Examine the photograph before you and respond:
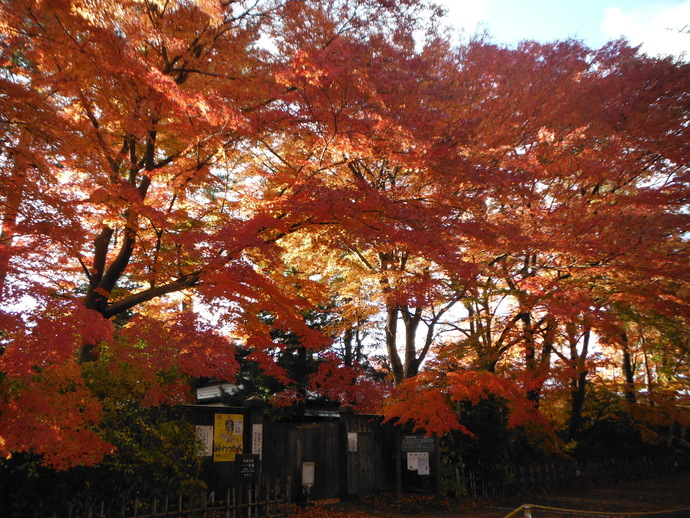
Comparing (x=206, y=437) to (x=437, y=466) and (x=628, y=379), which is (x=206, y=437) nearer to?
(x=437, y=466)

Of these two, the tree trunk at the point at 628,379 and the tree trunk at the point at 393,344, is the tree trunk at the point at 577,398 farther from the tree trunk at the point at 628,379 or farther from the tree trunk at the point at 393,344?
the tree trunk at the point at 393,344

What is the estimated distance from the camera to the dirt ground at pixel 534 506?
10750 millimetres

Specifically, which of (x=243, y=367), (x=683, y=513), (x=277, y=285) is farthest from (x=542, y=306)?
(x=243, y=367)

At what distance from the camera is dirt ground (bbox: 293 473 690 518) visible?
10.8 meters

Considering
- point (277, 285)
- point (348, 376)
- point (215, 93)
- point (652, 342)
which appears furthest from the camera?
point (652, 342)

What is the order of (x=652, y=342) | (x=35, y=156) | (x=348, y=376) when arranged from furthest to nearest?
(x=652, y=342) < (x=348, y=376) < (x=35, y=156)

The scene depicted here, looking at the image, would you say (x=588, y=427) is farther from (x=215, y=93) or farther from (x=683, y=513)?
(x=215, y=93)

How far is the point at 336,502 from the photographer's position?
476 inches

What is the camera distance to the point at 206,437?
9.66 m

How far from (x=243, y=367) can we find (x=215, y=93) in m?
13.8

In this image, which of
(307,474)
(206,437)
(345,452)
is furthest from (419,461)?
(206,437)

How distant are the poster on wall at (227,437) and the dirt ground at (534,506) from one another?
1.95 m

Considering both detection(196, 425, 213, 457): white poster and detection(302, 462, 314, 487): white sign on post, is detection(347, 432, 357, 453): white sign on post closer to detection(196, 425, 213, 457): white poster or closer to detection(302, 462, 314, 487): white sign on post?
detection(302, 462, 314, 487): white sign on post

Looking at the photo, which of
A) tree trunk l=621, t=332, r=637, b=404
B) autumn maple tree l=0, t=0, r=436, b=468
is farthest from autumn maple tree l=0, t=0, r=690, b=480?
tree trunk l=621, t=332, r=637, b=404
